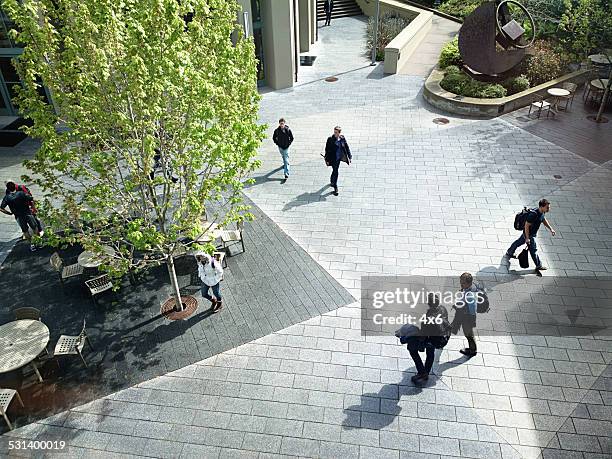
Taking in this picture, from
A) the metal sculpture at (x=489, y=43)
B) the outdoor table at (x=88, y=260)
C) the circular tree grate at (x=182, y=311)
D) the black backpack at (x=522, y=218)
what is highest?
the metal sculpture at (x=489, y=43)

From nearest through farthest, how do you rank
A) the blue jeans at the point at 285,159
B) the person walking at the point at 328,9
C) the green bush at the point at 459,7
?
the blue jeans at the point at 285,159 < the green bush at the point at 459,7 < the person walking at the point at 328,9

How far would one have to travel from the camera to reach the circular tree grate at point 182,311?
371 inches

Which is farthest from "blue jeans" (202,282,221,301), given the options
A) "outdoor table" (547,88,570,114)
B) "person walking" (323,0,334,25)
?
"person walking" (323,0,334,25)

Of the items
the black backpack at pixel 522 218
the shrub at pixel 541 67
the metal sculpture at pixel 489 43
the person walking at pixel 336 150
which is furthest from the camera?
the shrub at pixel 541 67

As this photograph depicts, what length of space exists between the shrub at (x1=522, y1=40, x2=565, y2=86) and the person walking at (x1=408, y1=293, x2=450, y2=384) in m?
15.1

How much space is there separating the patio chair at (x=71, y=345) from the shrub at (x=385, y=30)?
19.3 meters

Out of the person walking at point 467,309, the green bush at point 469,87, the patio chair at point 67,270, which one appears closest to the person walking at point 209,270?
the patio chair at point 67,270

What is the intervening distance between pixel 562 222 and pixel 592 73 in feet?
36.6

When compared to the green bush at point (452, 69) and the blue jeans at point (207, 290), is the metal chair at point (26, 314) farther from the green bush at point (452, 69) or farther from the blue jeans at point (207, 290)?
the green bush at point (452, 69)

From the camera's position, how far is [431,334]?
735cm

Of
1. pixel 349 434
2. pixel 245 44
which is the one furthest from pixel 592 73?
pixel 349 434

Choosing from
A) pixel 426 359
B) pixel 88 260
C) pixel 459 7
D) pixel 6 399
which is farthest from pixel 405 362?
pixel 459 7

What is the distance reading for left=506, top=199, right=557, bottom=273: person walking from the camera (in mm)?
9539

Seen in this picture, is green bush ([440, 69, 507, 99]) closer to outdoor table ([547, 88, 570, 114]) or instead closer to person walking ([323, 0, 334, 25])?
outdoor table ([547, 88, 570, 114])
